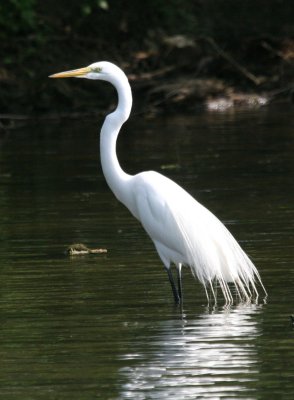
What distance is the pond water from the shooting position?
22.6 ft

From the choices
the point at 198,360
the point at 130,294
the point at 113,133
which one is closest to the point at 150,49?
the point at 113,133

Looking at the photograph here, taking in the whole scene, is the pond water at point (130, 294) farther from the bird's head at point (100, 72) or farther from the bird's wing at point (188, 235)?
the bird's head at point (100, 72)

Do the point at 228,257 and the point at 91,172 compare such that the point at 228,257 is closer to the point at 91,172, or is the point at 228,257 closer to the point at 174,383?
the point at 174,383

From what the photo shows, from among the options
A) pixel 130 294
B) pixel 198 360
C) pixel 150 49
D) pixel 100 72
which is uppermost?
pixel 150 49

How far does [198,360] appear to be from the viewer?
7.21 meters

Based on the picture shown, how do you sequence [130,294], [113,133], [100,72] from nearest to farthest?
[130,294]
[113,133]
[100,72]

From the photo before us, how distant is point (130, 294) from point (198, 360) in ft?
6.90

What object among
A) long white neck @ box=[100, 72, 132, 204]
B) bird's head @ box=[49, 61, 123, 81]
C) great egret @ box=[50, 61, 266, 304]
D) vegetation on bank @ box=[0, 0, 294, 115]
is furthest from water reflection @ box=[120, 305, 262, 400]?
vegetation on bank @ box=[0, 0, 294, 115]

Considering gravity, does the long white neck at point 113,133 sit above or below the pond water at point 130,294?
above

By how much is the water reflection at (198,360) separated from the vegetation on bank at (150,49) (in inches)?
685

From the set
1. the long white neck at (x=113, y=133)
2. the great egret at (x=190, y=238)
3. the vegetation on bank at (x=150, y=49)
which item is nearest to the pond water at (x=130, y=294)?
the great egret at (x=190, y=238)

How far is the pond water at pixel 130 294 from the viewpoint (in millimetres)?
6887

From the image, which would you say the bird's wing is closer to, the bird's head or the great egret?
the great egret

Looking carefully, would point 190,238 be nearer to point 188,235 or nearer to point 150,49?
point 188,235
